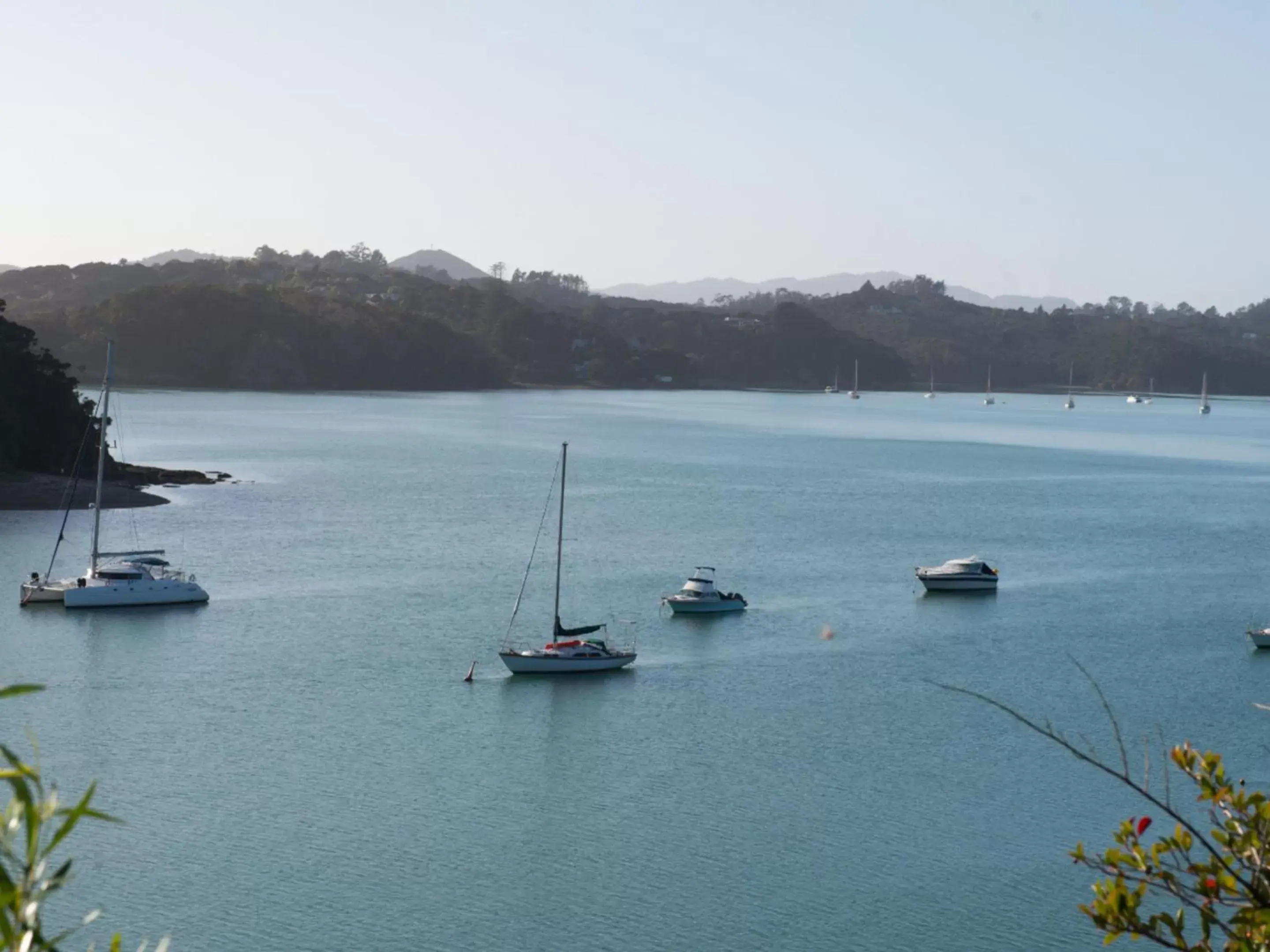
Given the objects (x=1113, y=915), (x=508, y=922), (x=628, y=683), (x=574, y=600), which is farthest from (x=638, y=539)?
(x=1113, y=915)

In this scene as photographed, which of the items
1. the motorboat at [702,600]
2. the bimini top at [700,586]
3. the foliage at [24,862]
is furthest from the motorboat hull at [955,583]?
the foliage at [24,862]

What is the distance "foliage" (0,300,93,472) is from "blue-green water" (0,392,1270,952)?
4324mm

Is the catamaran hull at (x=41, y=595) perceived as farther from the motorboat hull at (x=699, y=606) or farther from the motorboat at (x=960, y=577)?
the motorboat at (x=960, y=577)

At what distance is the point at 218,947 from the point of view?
1384 centimetres

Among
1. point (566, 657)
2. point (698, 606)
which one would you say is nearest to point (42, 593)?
point (566, 657)

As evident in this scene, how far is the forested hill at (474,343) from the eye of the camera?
128500 millimetres

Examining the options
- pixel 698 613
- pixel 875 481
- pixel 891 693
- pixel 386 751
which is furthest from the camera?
pixel 875 481

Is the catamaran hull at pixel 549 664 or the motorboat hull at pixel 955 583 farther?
the motorboat hull at pixel 955 583

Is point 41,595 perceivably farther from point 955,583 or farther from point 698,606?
point 955,583

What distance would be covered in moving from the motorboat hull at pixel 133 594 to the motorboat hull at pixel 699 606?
9.66 m

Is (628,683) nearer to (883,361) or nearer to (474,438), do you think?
(474,438)

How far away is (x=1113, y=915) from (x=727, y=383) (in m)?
167

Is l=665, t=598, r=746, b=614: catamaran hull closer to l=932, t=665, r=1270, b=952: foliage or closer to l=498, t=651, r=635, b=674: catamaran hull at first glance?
l=498, t=651, r=635, b=674: catamaran hull

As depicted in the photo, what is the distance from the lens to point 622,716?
74.5ft
